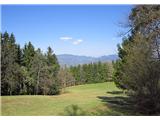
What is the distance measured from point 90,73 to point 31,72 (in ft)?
82.5

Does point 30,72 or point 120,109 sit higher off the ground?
point 30,72

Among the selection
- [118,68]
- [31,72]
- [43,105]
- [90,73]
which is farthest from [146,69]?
[90,73]

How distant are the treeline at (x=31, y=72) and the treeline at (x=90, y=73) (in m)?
20.9

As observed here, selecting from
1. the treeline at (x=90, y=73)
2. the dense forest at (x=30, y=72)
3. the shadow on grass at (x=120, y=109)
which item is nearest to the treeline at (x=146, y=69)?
the shadow on grass at (x=120, y=109)

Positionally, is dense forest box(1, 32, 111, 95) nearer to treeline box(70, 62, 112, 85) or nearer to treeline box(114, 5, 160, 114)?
treeline box(114, 5, 160, 114)

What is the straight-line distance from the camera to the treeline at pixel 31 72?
29.8 metres

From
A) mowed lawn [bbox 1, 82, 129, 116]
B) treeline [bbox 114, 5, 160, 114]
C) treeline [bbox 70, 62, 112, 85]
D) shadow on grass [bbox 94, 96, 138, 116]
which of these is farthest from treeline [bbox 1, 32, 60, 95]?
treeline [bbox 70, 62, 112, 85]

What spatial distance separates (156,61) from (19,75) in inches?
941

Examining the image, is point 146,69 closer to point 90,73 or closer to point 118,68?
point 118,68

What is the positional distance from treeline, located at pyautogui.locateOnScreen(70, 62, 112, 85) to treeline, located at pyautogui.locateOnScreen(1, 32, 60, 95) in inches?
822

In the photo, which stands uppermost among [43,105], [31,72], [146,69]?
[146,69]

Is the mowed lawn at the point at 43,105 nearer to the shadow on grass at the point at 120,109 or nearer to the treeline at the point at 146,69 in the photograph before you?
the shadow on grass at the point at 120,109

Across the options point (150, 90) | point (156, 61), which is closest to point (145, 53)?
point (156, 61)

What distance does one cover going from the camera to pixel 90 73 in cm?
5522
